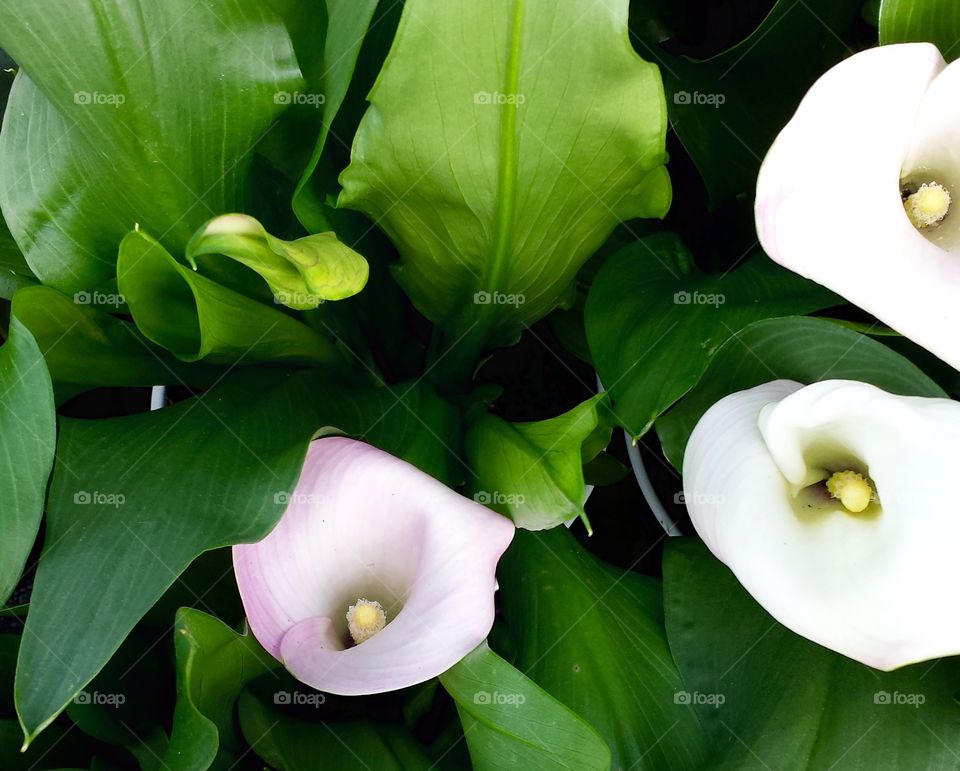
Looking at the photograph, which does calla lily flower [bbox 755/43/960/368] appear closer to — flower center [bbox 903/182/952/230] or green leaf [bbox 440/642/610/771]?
flower center [bbox 903/182/952/230]

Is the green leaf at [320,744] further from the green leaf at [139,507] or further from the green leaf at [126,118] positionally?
the green leaf at [126,118]

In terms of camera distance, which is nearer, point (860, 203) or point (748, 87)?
point (860, 203)

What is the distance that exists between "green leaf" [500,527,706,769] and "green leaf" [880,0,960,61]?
0.95 feet

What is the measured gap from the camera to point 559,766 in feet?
1.28

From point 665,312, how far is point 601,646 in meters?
0.17

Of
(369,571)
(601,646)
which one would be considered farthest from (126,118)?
(601,646)

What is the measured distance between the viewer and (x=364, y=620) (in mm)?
403

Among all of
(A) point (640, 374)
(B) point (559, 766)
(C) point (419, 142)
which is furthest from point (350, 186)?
(B) point (559, 766)

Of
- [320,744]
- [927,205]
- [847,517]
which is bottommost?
[320,744]

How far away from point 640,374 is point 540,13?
0.55 ft

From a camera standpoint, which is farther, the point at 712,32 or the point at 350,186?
the point at 712,32

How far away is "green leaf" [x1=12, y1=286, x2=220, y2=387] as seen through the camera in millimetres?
425

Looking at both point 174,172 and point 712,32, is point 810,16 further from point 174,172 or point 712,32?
point 174,172

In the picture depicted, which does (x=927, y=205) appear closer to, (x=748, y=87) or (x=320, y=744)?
(x=748, y=87)
